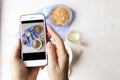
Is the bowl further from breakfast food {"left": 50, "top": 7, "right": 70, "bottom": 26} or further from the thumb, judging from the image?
the thumb

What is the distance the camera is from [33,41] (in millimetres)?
687

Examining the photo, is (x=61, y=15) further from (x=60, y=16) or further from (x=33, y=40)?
(x=33, y=40)

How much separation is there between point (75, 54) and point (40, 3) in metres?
0.16

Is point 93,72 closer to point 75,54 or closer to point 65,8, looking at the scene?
point 75,54

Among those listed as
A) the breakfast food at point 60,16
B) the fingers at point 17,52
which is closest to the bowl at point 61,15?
the breakfast food at point 60,16

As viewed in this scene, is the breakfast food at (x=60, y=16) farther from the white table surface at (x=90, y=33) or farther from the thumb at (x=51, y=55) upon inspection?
the thumb at (x=51, y=55)

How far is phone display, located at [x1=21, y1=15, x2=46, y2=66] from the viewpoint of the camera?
2.22ft

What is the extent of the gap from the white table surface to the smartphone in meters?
0.07

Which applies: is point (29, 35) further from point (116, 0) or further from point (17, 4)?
point (116, 0)

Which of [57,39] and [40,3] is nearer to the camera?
[57,39]

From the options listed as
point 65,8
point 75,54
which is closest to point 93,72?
point 75,54

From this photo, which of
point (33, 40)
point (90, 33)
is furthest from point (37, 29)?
point (90, 33)

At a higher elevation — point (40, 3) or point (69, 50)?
point (40, 3)

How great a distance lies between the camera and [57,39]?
0.63 m
